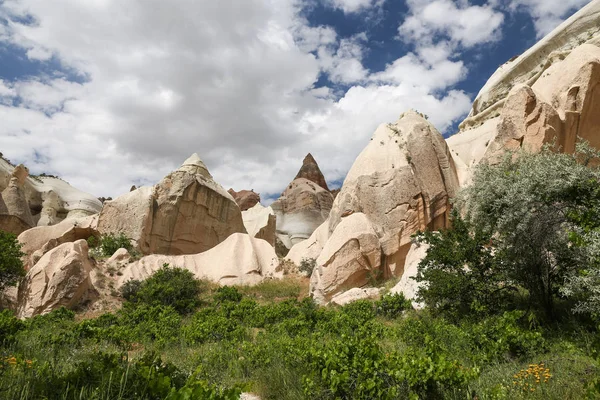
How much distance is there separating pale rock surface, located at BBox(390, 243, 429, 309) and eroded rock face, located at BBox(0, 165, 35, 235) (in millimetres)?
30760

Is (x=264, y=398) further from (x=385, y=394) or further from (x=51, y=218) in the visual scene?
(x=51, y=218)

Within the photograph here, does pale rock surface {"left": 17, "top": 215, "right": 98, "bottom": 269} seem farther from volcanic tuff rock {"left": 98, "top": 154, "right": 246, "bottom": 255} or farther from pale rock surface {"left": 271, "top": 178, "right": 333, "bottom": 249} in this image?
pale rock surface {"left": 271, "top": 178, "right": 333, "bottom": 249}

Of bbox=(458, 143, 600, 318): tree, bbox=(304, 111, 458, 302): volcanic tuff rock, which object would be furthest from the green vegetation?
bbox=(304, 111, 458, 302): volcanic tuff rock

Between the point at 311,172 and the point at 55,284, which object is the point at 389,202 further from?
the point at 311,172

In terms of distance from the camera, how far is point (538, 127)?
17859 mm

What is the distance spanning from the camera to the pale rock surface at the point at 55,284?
54.3 ft

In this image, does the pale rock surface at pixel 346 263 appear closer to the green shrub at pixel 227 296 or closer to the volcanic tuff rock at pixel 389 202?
the volcanic tuff rock at pixel 389 202

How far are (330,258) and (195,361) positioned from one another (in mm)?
11005

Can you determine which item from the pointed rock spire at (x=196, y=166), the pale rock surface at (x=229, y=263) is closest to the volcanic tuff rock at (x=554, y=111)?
the pale rock surface at (x=229, y=263)

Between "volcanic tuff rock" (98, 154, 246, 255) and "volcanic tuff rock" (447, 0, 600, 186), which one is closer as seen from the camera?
"volcanic tuff rock" (447, 0, 600, 186)

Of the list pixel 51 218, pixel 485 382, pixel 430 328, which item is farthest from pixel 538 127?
pixel 51 218

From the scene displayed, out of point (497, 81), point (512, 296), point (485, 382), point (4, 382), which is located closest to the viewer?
point (4, 382)

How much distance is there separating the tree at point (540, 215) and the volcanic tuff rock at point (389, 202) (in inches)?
333

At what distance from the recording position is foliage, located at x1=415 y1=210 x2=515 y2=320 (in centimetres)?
969
